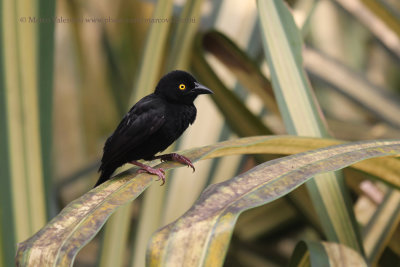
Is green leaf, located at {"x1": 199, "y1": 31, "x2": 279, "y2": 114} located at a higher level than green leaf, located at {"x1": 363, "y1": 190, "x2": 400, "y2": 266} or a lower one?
higher

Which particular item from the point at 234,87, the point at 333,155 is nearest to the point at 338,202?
the point at 333,155

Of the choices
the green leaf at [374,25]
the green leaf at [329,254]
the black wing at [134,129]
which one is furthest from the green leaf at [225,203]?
the green leaf at [374,25]

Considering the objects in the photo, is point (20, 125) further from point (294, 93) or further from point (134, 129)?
point (294, 93)

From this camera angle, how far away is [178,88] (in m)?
1.40

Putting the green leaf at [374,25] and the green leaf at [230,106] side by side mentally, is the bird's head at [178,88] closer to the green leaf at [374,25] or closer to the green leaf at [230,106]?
the green leaf at [230,106]

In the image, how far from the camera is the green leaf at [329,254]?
1.04 m

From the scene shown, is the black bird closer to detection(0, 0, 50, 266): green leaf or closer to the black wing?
the black wing

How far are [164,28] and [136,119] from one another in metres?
0.28

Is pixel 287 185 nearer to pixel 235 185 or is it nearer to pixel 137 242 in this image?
pixel 235 185

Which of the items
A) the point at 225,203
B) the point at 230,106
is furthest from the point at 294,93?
the point at 225,203

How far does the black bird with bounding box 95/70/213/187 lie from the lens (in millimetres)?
1302

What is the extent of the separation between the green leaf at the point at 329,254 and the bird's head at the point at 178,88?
0.50m

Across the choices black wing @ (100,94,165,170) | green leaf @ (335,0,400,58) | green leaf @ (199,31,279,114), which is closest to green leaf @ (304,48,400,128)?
green leaf @ (335,0,400,58)

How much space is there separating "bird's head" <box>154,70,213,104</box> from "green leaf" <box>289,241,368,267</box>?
0.50 m
